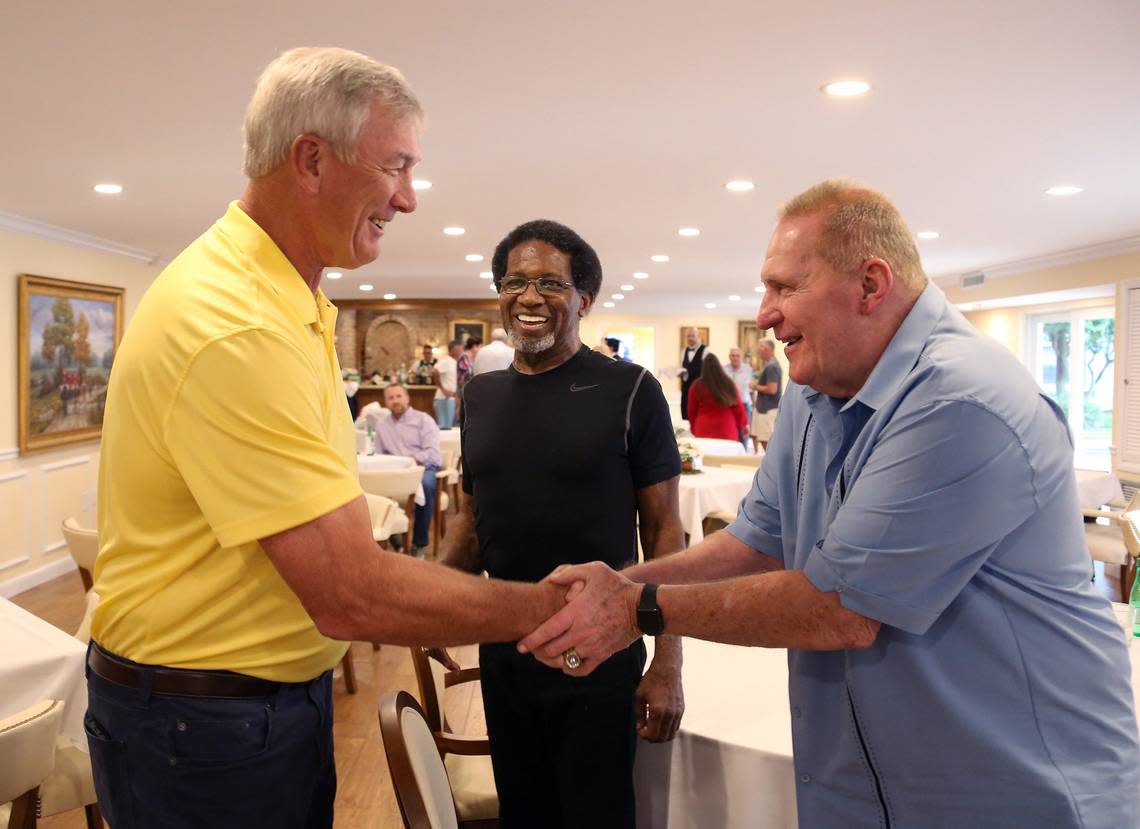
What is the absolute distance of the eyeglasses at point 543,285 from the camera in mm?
2025

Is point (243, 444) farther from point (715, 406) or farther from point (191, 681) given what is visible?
point (715, 406)

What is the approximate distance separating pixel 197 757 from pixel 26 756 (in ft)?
3.25

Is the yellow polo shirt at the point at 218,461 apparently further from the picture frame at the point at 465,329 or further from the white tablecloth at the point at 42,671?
the picture frame at the point at 465,329

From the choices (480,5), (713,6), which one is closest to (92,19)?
(480,5)

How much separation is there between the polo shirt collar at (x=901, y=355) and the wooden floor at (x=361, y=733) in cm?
267

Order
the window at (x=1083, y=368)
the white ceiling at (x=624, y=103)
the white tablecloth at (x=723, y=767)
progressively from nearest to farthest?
the white tablecloth at (x=723, y=767) < the white ceiling at (x=624, y=103) < the window at (x=1083, y=368)

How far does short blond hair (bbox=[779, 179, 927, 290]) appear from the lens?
128 cm

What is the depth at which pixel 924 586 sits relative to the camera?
1.15 m

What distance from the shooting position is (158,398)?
1099mm

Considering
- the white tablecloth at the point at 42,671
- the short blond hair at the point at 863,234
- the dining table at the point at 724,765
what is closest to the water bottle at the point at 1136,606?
the dining table at the point at 724,765

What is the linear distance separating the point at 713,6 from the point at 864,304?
1.89 m

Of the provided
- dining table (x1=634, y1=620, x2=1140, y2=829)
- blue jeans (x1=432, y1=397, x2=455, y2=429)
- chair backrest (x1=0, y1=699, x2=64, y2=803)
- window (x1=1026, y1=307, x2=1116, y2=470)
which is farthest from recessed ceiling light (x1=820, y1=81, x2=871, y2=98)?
window (x1=1026, y1=307, x2=1116, y2=470)

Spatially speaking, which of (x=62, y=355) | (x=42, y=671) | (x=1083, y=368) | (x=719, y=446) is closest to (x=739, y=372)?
(x=1083, y=368)

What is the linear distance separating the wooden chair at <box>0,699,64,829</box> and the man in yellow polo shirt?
74 cm
